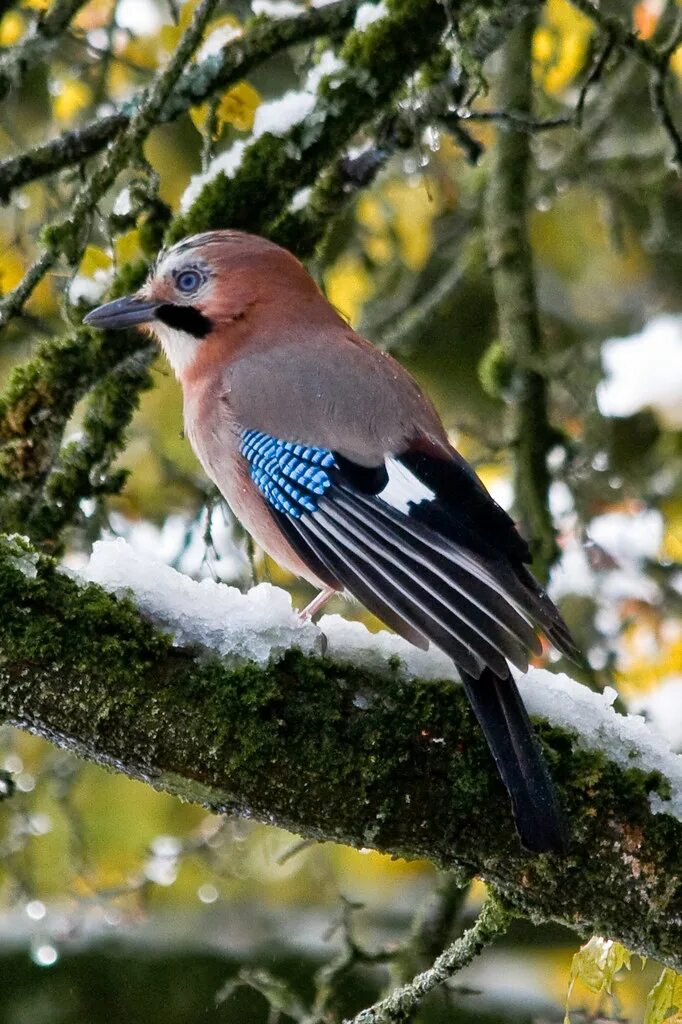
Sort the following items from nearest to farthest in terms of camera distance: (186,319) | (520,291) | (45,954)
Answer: (186,319) < (45,954) < (520,291)

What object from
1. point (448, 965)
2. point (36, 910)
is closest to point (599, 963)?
point (448, 965)

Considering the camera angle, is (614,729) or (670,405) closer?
(614,729)

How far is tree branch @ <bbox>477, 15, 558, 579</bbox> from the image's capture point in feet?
15.9

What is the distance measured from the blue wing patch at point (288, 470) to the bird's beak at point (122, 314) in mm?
482

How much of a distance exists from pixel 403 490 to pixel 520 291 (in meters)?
1.99

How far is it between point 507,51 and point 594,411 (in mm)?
1428

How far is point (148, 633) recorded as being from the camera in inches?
100

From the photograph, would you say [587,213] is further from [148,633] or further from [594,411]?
[148,633]

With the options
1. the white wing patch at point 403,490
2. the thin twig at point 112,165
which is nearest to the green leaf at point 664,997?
the white wing patch at point 403,490

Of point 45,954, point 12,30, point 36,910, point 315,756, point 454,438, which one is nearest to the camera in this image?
point 315,756

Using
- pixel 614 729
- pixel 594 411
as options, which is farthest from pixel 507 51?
pixel 614 729

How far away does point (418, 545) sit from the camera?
307 cm

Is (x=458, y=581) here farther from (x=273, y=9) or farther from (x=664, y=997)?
(x=273, y=9)

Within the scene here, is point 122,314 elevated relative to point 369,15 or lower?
lower
